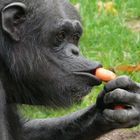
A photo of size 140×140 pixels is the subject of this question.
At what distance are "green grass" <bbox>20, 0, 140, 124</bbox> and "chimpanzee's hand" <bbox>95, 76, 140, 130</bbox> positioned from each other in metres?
1.32

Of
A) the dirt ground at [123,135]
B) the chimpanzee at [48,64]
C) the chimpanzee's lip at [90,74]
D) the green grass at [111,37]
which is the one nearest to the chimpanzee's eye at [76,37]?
the chimpanzee at [48,64]

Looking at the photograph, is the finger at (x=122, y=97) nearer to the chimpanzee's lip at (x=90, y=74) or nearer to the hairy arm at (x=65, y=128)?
the chimpanzee's lip at (x=90, y=74)

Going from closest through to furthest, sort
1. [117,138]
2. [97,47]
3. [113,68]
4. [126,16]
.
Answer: [117,138]
[113,68]
[97,47]
[126,16]

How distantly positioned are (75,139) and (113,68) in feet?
4.55

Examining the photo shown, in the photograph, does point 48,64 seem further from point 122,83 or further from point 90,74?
point 122,83

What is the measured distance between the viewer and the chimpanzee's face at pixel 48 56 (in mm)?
3916

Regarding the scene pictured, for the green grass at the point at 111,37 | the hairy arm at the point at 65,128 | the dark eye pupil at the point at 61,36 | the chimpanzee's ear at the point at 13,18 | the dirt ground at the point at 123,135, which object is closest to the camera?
the chimpanzee's ear at the point at 13,18

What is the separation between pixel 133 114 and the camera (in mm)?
3916

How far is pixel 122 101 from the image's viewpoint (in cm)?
391

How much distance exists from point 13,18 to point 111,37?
8.65 feet

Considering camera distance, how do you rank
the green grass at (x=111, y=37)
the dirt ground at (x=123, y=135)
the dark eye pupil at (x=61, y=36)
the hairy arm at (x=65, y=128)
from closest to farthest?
the dark eye pupil at (x=61, y=36) < the hairy arm at (x=65, y=128) < the dirt ground at (x=123, y=135) < the green grass at (x=111, y=37)

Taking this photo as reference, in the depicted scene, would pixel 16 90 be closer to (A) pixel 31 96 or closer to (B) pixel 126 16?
Answer: (A) pixel 31 96

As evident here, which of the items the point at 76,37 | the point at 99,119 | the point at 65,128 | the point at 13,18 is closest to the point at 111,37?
the point at 65,128

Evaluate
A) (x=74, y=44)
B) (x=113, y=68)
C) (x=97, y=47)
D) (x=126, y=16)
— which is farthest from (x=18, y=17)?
(x=126, y=16)
